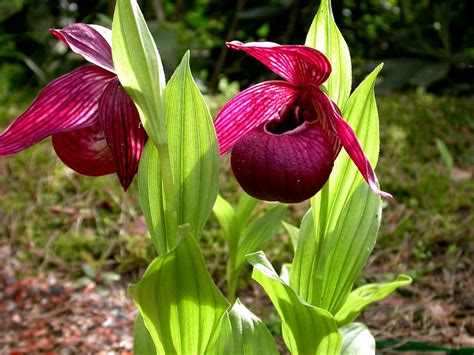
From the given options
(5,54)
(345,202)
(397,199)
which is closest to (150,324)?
(345,202)

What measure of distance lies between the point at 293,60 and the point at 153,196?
291 millimetres

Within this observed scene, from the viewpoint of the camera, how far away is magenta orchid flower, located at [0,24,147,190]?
870mm

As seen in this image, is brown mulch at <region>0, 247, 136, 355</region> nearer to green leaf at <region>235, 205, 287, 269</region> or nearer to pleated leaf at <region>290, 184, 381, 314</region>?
green leaf at <region>235, 205, 287, 269</region>

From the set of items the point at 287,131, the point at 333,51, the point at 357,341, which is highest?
the point at 333,51

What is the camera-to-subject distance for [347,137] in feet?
2.83

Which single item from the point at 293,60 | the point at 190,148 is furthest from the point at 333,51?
the point at 190,148

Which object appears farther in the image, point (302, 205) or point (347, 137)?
point (302, 205)

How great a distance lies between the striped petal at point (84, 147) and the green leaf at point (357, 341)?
0.52 metres

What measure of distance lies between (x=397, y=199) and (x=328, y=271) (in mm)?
1158

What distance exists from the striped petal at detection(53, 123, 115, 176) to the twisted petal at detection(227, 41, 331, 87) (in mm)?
250

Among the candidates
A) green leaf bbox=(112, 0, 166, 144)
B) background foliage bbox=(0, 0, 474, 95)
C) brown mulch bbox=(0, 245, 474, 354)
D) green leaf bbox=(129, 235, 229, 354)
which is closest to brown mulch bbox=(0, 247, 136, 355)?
brown mulch bbox=(0, 245, 474, 354)

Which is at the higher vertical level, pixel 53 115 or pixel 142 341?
pixel 53 115

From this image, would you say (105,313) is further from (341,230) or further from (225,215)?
(341,230)

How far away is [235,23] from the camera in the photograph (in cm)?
362
